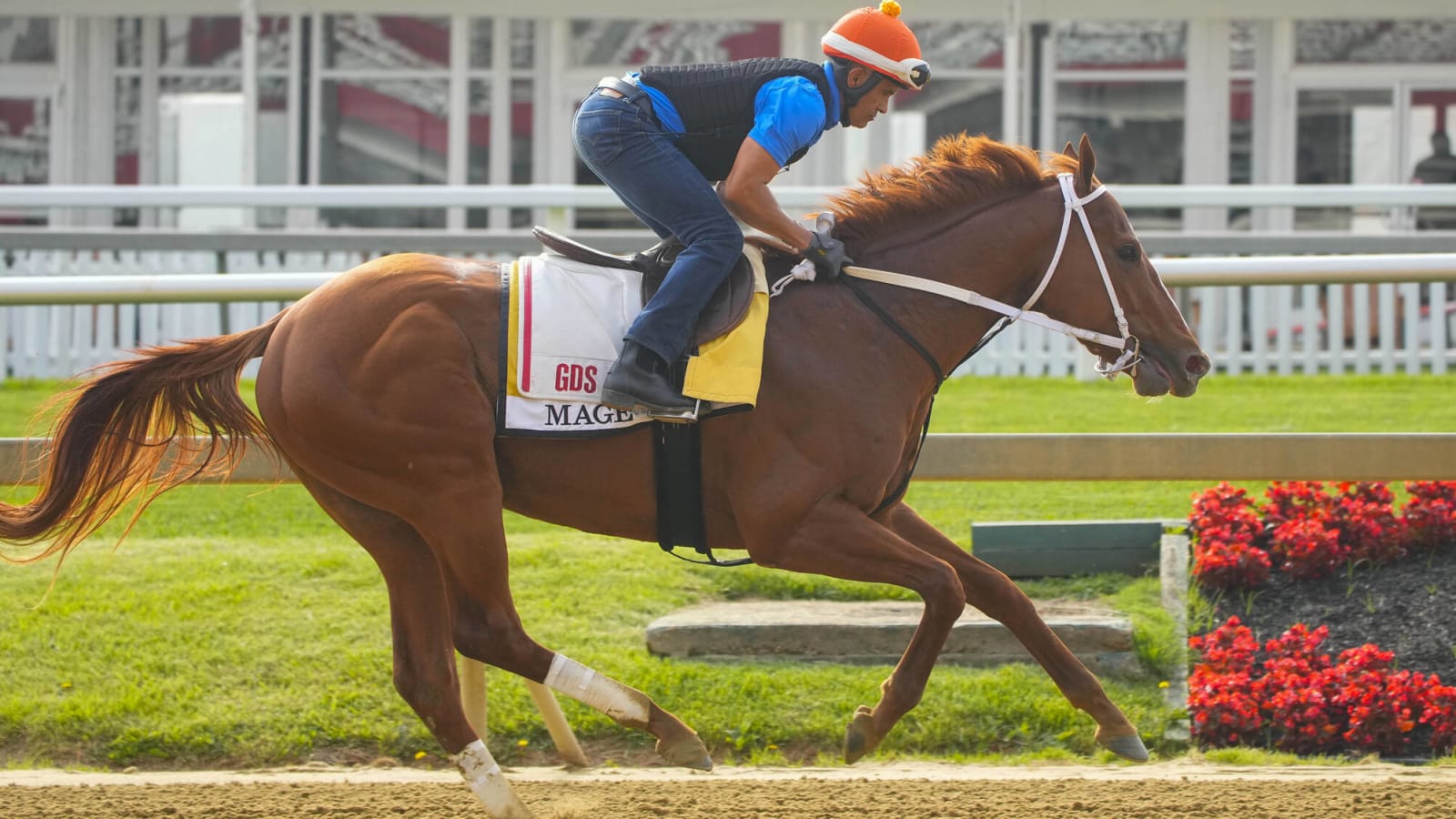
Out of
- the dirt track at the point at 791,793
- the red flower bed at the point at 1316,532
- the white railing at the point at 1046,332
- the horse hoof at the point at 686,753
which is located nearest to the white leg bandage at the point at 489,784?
the dirt track at the point at 791,793

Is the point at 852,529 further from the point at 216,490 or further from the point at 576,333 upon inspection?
the point at 216,490

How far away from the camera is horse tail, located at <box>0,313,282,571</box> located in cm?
472

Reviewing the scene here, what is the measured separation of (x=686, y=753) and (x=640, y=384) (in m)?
1.11

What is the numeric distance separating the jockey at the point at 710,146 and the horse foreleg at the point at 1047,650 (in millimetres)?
906

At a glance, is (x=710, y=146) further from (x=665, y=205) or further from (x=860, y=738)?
(x=860, y=738)

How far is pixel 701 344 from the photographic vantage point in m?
4.46

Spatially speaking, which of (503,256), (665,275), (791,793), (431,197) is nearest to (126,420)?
(665,275)

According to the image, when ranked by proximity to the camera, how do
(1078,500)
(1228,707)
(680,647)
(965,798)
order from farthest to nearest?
(1078,500) < (680,647) < (1228,707) < (965,798)

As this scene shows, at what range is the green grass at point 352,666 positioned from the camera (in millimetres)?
5625

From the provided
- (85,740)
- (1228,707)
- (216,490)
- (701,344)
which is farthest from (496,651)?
(216,490)

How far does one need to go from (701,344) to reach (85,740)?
2883 millimetres

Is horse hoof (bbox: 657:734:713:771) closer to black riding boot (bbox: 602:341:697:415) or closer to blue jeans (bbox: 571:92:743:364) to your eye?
black riding boot (bbox: 602:341:697:415)

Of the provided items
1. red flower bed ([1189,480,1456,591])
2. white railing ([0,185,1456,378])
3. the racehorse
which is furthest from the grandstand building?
the racehorse

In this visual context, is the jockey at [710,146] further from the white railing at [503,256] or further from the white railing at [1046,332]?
the white railing at [1046,332]
